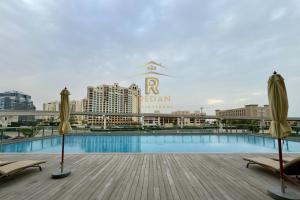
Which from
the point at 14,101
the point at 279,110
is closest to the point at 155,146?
the point at 279,110

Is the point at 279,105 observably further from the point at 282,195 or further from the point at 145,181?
the point at 145,181

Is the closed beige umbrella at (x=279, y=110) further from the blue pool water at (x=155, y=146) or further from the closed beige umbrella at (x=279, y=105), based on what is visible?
the blue pool water at (x=155, y=146)

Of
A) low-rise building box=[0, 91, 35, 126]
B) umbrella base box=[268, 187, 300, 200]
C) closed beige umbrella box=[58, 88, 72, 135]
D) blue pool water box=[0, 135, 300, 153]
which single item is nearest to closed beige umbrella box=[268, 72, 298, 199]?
umbrella base box=[268, 187, 300, 200]

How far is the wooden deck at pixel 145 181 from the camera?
248 cm

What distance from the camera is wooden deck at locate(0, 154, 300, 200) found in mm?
2484

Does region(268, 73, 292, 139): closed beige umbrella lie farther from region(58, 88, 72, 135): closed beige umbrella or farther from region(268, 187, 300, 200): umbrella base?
region(58, 88, 72, 135): closed beige umbrella

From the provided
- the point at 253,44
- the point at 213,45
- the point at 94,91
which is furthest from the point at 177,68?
the point at 94,91

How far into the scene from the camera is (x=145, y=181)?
9.97 ft

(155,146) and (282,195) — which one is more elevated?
(282,195)

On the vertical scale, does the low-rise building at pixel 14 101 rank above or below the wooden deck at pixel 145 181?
above

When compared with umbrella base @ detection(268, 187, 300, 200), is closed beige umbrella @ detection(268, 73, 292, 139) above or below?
above

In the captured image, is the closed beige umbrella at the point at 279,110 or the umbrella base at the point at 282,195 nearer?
the umbrella base at the point at 282,195

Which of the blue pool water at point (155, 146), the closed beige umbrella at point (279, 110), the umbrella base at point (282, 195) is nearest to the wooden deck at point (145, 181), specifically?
the umbrella base at point (282, 195)

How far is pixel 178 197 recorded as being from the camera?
93.7 inches
